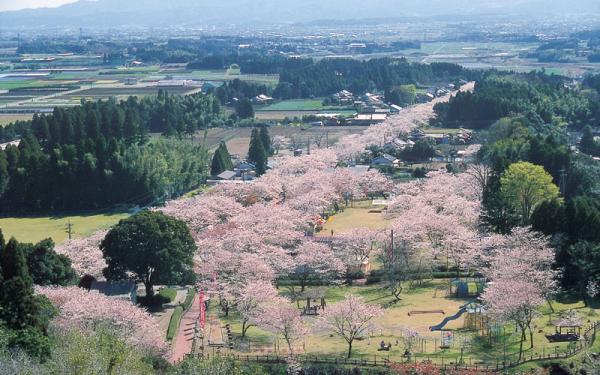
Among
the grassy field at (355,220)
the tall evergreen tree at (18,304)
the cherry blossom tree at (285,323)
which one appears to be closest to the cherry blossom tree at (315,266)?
the cherry blossom tree at (285,323)

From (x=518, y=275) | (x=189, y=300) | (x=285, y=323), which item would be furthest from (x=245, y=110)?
(x=285, y=323)

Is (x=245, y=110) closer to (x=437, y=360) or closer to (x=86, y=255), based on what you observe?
(x=86, y=255)

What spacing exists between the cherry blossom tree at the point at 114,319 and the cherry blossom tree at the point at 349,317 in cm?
329

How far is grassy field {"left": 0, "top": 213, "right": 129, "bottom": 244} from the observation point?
28500 millimetres

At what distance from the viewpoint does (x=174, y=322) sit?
19828 mm

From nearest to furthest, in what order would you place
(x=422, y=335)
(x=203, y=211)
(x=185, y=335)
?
(x=422, y=335) < (x=185, y=335) < (x=203, y=211)

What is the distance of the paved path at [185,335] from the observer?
18.2 meters

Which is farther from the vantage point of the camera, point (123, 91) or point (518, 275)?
point (123, 91)

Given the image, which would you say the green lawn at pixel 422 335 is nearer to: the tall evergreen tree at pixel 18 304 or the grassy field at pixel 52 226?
the tall evergreen tree at pixel 18 304

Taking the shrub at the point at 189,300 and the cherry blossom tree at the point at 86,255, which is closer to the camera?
the shrub at the point at 189,300

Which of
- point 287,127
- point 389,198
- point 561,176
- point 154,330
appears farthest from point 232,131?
point 154,330

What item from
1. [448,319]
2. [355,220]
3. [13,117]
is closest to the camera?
[448,319]

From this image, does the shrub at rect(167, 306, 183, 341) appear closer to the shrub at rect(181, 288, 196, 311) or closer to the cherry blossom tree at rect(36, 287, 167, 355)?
the shrub at rect(181, 288, 196, 311)

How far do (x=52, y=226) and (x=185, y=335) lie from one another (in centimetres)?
1217
